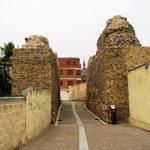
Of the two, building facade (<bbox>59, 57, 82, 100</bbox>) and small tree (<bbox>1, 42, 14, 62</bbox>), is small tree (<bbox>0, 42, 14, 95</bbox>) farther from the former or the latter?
building facade (<bbox>59, 57, 82, 100</bbox>)

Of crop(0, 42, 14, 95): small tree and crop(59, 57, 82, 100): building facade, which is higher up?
crop(59, 57, 82, 100): building facade

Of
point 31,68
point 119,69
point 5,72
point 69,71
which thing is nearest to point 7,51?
point 5,72

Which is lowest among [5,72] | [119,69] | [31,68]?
[119,69]

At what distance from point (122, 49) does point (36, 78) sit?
5755 mm

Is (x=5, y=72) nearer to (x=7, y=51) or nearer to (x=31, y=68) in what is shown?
(x=7, y=51)

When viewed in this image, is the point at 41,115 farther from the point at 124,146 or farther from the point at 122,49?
the point at 122,49

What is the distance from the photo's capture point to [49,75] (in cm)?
2402

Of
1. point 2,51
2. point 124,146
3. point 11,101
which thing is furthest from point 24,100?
point 2,51

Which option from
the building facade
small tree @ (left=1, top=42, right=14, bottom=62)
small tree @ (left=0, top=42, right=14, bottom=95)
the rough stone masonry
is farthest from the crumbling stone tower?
the building facade

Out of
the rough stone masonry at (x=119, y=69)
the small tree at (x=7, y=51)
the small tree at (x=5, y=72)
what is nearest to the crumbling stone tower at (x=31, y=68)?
the rough stone masonry at (x=119, y=69)

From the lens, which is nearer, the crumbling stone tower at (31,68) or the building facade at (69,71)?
the crumbling stone tower at (31,68)

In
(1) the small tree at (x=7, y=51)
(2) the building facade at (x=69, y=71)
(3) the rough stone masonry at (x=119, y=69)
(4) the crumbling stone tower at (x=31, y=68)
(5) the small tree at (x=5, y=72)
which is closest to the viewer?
(3) the rough stone masonry at (x=119, y=69)

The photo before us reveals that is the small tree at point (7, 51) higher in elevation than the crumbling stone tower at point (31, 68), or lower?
higher

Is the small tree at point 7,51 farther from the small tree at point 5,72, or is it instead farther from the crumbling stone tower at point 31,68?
the crumbling stone tower at point 31,68
